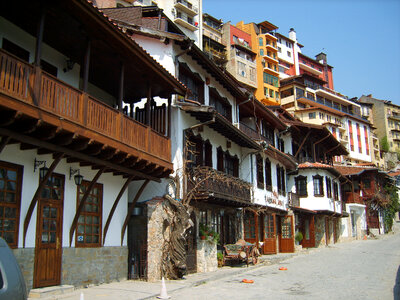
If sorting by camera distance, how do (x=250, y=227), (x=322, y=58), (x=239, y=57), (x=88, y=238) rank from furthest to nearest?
(x=322, y=58) < (x=239, y=57) < (x=250, y=227) < (x=88, y=238)

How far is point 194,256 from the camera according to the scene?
16.4m

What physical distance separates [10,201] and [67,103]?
8.58 ft

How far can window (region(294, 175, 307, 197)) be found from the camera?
33.6 m

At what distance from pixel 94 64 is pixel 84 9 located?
3284 mm

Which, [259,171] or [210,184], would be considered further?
[259,171]

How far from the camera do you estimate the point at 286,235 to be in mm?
28016

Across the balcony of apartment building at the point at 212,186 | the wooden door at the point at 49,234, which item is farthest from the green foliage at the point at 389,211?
the wooden door at the point at 49,234

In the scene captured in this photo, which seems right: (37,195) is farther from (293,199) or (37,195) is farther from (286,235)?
(293,199)

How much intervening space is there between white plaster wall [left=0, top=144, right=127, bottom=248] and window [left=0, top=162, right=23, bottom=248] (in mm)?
119

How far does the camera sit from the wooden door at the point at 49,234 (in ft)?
33.2

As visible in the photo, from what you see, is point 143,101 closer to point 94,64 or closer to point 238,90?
point 94,64

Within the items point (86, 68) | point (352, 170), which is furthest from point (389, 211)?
point (86, 68)

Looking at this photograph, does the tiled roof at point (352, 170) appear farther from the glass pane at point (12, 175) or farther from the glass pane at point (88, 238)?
the glass pane at point (12, 175)

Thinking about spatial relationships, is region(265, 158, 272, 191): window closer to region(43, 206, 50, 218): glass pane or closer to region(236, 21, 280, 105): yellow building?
region(43, 206, 50, 218): glass pane
